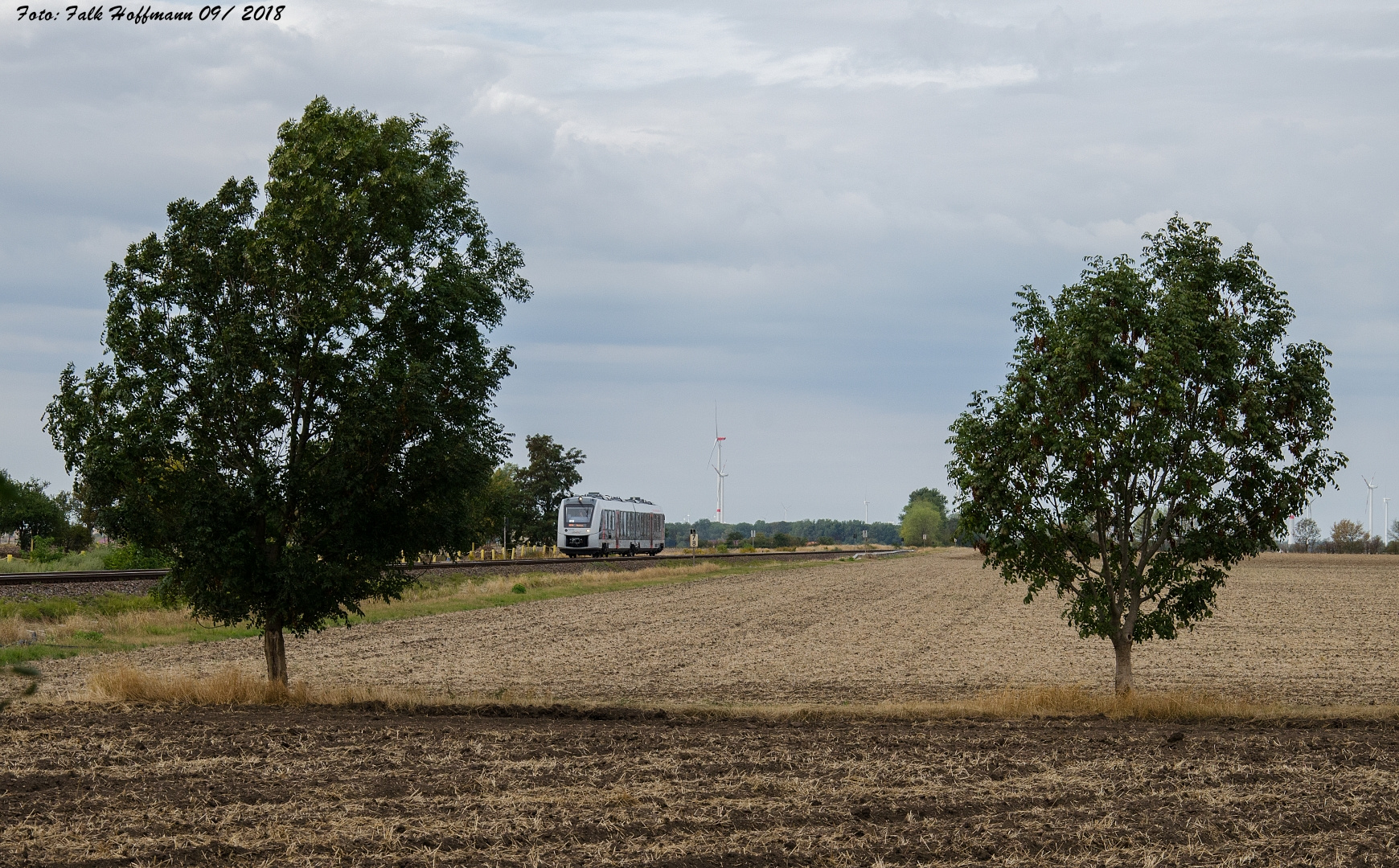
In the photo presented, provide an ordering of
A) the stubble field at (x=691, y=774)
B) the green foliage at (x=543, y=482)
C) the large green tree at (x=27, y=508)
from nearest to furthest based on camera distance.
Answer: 1. the large green tree at (x=27, y=508)
2. the stubble field at (x=691, y=774)
3. the green foliage at (x=543, y=482)

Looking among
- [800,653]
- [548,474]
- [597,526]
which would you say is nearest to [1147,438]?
[800,653]

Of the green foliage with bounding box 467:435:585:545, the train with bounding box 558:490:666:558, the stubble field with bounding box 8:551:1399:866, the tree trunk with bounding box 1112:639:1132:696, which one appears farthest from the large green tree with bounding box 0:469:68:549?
the green foliage with bounding box 467:435:585:545

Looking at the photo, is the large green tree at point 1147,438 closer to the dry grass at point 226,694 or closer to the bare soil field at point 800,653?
the bare soil field at point 800,653

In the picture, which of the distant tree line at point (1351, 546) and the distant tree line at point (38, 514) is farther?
the distant tree line at point (1351, 546)

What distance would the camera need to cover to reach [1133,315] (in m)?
16.9

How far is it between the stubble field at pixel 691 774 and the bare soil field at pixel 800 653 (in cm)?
20

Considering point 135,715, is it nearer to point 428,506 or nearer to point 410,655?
point 428,506

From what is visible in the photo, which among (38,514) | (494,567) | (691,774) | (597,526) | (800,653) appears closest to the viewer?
(38,514)

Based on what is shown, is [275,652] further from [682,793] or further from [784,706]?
[682,793]

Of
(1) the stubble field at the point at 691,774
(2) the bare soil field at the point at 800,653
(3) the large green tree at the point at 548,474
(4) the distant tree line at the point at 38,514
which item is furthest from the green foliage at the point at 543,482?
(4) the distant tree line at the point at 38,514

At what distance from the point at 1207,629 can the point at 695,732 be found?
79.0ft

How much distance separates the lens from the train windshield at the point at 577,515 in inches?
2662

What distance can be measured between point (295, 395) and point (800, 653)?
14.6 meters

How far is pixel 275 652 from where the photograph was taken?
17.7 metres
